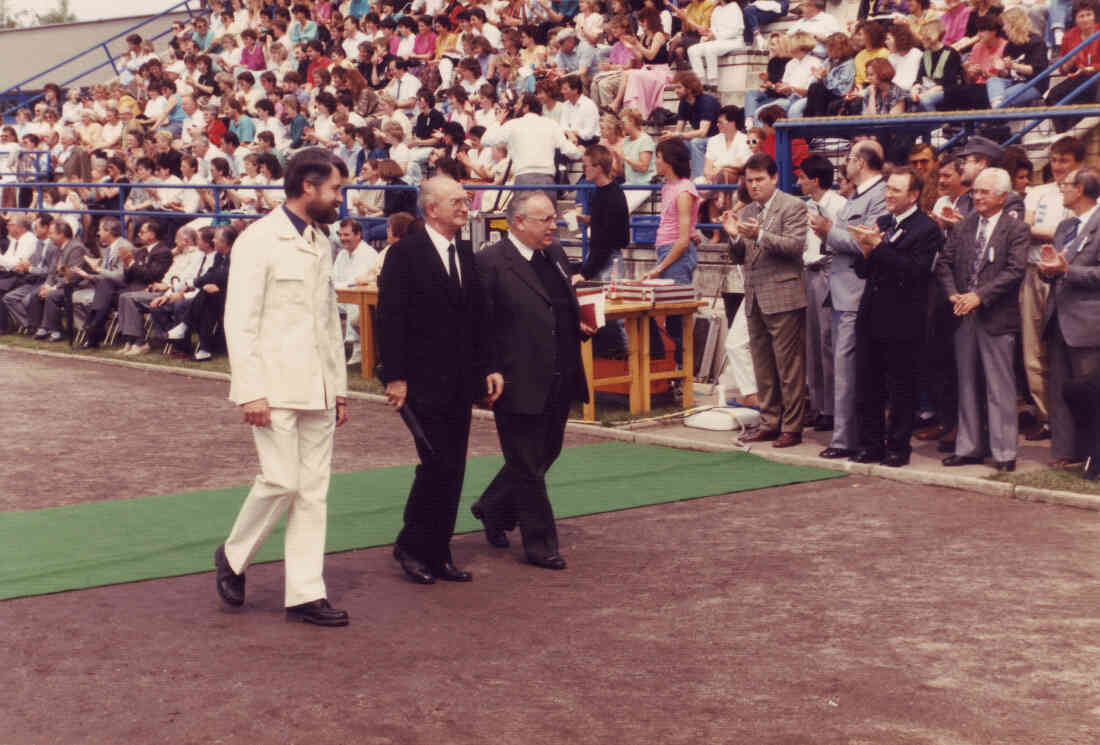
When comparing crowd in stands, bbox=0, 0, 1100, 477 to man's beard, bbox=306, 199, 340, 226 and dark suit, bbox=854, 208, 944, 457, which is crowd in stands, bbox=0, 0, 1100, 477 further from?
man's beard, bbox=306, 199, 340, 226

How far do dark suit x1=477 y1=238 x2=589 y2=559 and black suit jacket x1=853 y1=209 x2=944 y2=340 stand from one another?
9.10 ft

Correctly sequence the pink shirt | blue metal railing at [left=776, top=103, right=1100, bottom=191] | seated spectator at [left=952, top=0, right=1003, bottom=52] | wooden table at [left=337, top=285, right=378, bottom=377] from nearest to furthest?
1. blue metal railing at [left=776, top=103, right=1100, bottom=191]
2. the pink shirt
3. seated spectator at [left=952, top=0, right=1003, bottom=52]
4. wooden table at [left=337, top=285, right=378, bottom=377]

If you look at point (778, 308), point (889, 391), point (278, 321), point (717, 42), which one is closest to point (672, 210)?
point (778, 308)

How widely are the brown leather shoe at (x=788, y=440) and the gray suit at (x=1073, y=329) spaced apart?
1.81 meters

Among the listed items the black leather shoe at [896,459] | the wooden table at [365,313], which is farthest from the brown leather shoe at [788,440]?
the wooden table at [365,313]

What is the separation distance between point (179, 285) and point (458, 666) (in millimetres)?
12431

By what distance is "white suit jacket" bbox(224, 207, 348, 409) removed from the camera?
6414mm

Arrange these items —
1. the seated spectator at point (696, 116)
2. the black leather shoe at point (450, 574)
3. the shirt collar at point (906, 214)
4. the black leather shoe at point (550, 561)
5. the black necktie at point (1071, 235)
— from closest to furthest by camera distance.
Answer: the black leather shoe at point (450, 574) → the black leather shoe at point (550, 561) → the black necktie at point (1071, 235) → the shirt collar at point (906, 214) → the seated spectator at point (696, 116)

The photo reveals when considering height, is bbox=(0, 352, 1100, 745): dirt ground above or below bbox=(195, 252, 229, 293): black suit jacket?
below

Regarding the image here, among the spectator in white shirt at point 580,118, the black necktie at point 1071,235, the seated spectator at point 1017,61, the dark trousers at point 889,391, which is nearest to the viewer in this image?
the black necktie at point 1071,235

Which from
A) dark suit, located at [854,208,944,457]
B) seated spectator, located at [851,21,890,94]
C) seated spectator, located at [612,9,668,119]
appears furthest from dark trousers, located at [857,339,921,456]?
seated spectator, located at [612,9,668,119]

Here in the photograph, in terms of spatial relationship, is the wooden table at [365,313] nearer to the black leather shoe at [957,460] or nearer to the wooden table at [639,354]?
the wooden table at [639,354]

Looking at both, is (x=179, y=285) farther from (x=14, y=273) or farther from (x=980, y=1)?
(x=980, y=1)

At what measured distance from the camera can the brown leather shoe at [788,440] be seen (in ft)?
35.7
